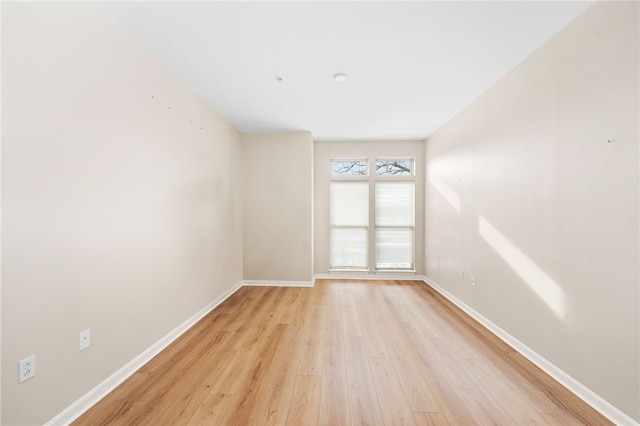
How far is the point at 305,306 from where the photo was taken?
3246 mm

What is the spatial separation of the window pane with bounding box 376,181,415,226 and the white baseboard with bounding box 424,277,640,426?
2.14m

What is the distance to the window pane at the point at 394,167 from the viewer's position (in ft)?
15.4

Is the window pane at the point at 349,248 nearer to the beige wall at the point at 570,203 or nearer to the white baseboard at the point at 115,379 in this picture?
the beige wall at the point at 570,203

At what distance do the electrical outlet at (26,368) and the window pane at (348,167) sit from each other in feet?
13.8

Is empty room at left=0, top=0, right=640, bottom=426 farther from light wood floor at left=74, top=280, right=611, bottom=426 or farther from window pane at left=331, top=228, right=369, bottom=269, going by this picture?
window pane at left=331, top=228, right=369, bottom=269

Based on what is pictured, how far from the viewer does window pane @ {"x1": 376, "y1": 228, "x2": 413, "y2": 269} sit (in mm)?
4680

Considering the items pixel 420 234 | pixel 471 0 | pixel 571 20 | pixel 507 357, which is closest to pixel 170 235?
pixel 471 0

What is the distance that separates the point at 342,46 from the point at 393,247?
3.61 m

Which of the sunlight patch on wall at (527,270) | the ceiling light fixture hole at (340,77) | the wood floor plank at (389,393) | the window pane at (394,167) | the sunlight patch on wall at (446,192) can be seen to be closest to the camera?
the wood floor plank at (389,393)

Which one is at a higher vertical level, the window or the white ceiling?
the white ceiling

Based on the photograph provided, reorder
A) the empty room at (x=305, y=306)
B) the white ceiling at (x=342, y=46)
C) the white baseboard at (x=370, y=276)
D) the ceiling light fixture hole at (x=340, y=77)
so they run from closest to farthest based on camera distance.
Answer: the empty room at (x=305, y=306), the white ceiling at (x=342, y=46), the ceiling light fixture hole at (x=340, y=77), the white baseboard at (x=370, y=276)

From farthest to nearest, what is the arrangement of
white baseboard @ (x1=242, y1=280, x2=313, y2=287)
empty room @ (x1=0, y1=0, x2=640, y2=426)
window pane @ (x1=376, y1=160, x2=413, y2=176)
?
window pane @ (x1=376, y1=160, x2=413, y2=176)
white baseboard @ (x1=242, y1=280, x2=313, y2=287)
empty room @ (x1=0, y1=0, x2=640, y2=426)

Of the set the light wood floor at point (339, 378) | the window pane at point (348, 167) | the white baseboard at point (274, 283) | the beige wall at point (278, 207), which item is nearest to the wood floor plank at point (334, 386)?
the light wood floor at point (339, 378)

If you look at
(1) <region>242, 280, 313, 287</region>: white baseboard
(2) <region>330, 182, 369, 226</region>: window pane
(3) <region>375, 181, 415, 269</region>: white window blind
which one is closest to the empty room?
(1) <region>242, 280, 313, 287</region>: white baseboard
